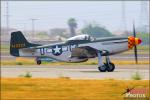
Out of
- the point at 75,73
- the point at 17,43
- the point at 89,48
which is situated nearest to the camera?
the point at 75,73

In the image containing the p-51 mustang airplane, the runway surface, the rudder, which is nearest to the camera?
the runway surface

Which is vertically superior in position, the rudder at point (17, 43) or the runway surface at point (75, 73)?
the rudder at point (17, 43)

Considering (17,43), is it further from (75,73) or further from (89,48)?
(75,73)

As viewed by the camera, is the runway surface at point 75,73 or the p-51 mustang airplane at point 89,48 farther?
the p-51 mustang airplane at point 89,48

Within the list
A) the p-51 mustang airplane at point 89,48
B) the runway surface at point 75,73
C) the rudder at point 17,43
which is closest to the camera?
the runway surface at point 75,73

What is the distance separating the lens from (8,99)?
619 inches

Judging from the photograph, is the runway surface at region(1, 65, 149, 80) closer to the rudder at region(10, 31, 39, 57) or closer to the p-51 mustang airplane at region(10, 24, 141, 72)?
the p-51 mustang airplane at region(10, 24, 141, 72)

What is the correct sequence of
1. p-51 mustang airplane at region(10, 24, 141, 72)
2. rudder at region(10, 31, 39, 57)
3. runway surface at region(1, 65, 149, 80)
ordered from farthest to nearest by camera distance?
rudder at region(10, 31, 39, 57), p-51 mustang airplane at region(10, 24, 141, 72), runway surface at region(1, 65, 149, 80)

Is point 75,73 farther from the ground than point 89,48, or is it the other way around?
point 89,48

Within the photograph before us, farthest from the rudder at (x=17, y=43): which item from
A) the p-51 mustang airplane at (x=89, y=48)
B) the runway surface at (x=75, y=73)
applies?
the runway surface at (x=75, y=73)

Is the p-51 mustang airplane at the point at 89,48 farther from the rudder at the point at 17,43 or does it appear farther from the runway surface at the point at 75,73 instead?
the rudder at the point at 17,43

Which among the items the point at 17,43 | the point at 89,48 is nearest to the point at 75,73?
the point at 89,48

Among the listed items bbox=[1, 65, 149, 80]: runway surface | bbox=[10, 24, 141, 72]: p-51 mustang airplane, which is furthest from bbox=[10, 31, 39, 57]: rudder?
bbox=[1, 65, 149, 80]: runway surface

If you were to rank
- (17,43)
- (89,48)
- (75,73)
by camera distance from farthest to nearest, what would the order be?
(17,43) → (89,48) → (75,73)
